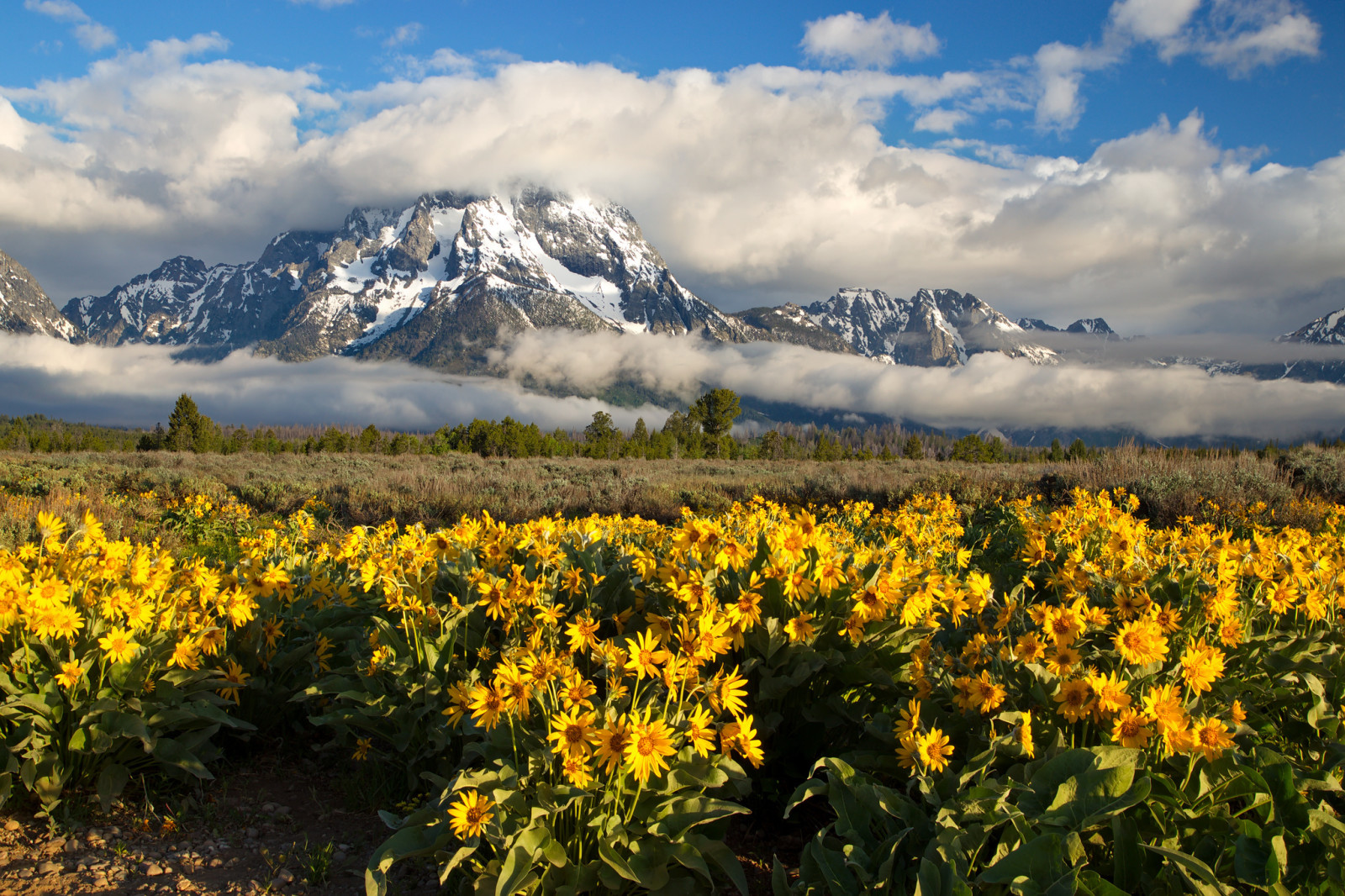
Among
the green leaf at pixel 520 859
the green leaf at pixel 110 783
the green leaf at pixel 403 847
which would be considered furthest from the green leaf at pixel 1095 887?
the green leaf at pixel 110 783

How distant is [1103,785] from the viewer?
1.90 m

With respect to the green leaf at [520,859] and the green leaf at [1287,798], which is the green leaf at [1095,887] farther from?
the green leaf at [520,859]

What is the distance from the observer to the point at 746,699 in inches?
114

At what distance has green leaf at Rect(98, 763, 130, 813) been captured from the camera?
2.70 m

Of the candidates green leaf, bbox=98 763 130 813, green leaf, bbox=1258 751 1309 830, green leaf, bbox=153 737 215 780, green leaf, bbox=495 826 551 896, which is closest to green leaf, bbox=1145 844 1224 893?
green leaf, bbox=1258 751 1309 830

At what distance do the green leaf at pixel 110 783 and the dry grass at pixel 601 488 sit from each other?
5.87 metres

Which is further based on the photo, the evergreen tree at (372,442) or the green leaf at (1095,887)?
the evergreen tree at (372,442)

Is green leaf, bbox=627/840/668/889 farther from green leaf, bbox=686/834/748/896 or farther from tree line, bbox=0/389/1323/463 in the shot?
tree line, bbox=0/389/1323/463

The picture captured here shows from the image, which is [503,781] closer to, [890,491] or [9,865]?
[9,865]

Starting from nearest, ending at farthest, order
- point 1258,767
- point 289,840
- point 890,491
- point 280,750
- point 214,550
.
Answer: point 1258,767 → point 289,840 → point 280,750 → point 214,550 → point 890,491

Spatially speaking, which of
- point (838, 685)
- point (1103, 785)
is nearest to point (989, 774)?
point (1103, 785)

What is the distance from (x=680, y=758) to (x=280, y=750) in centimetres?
239

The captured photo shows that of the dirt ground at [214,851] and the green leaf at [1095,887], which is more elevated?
the green leaf at [1095,887]

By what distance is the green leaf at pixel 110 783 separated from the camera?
270 centimetres
